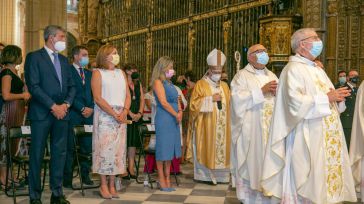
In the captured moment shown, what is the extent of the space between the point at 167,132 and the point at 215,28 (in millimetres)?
6110

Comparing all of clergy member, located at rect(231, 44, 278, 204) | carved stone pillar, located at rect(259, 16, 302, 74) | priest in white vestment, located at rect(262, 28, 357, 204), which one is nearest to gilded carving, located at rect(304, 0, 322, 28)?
carved stone pillar, located at rect(259, 16, 302, 74)

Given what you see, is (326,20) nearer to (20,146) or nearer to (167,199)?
(167,199)

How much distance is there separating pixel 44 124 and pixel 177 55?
886cm

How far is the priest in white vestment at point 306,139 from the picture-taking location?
14.2 feet

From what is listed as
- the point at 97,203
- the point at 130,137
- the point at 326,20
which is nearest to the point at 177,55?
the point at 326,20

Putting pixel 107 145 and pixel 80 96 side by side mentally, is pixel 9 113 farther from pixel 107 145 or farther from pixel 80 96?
pixel 107 145

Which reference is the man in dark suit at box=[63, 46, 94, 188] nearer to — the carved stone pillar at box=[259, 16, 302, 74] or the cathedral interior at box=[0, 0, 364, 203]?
the cathedral interior at box=[0, 0, 364, 203]

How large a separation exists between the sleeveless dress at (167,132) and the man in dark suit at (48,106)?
1508 mm

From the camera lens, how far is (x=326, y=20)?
942 cm

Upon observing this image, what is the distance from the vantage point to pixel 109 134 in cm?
622

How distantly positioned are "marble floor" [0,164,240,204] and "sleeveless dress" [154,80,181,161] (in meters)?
0.48

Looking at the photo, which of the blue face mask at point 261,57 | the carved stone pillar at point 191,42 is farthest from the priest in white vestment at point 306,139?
the carved stone pillar at point 191,42

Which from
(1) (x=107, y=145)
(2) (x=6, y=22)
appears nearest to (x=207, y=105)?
(1) (x=107, y=145)

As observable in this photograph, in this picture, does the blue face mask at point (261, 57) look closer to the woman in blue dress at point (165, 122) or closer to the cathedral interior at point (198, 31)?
the cathedral interior at point (198, 31)
